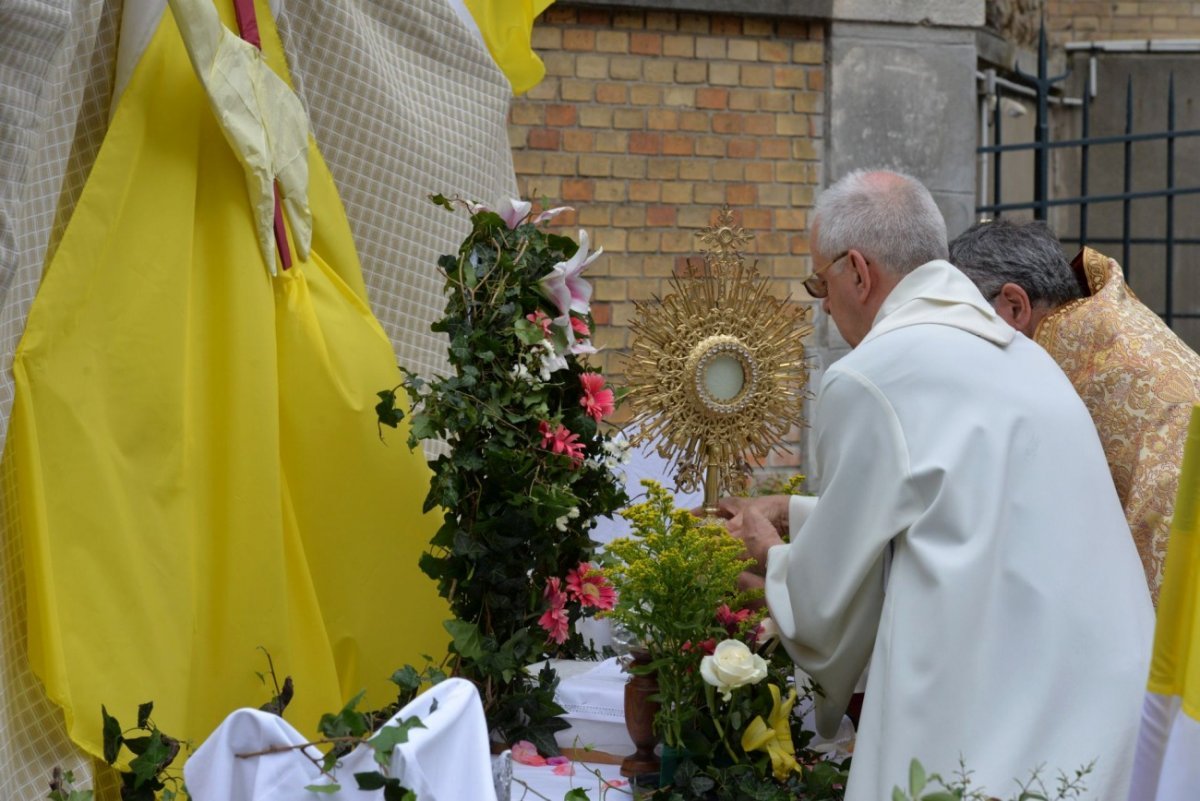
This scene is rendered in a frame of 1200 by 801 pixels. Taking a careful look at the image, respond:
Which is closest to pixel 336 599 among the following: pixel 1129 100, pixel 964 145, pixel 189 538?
pixel 189 538

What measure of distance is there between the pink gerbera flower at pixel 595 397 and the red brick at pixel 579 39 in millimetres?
3238

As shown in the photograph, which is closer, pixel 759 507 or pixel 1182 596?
pixel 1182 596

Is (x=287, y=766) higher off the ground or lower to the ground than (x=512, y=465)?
lower

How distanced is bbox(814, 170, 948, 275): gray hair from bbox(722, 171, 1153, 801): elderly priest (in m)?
0.12

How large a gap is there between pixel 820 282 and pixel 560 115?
3150 millimetres

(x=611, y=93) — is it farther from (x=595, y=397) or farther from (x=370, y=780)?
(x=370, y=780)

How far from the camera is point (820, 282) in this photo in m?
2.92

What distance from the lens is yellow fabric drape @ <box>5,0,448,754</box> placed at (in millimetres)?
2521

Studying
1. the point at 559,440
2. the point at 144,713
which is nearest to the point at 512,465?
the point at 559,440

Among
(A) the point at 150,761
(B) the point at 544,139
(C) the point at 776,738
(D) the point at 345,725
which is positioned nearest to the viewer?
(D) the point at 345,725

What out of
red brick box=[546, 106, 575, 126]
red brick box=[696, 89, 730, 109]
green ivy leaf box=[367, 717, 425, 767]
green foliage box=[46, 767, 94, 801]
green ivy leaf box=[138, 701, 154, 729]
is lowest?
green foliage box=[46, 767, 94, 801]

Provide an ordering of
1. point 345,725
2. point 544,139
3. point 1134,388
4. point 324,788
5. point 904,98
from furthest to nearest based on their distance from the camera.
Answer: point 904,98 < point 544,139 < point 1134,388 < point 345,725 < point 324,788

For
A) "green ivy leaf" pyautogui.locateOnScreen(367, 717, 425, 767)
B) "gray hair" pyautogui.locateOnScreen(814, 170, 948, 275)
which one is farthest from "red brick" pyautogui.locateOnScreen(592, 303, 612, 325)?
"green ivy leaf" pyautogui.locateOnScreen(367, 717, 425, 767)

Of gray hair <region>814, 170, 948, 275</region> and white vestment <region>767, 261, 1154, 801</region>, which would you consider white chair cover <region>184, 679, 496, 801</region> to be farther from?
gray hair <region>814, 170, 948, 275</region>
